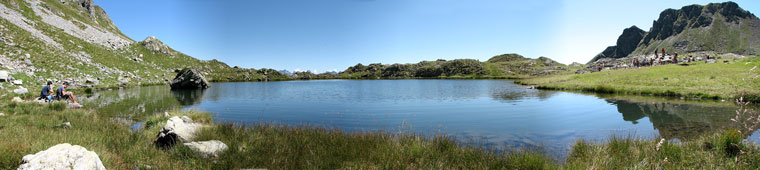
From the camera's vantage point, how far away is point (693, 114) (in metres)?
18.9

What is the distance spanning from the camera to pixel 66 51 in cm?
5647

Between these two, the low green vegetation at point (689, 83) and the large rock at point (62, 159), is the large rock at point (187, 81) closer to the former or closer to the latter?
the large rock at point (62, 159)

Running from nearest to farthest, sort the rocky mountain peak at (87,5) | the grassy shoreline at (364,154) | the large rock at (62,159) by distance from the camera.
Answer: the large rock at (62,159), the grassy shoreline at (364,154), the rocky mountain peak at (87,5)

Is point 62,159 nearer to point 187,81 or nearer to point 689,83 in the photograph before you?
point 689,83

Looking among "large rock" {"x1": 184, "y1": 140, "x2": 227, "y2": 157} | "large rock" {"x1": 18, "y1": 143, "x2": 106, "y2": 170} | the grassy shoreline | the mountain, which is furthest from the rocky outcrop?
"large rock" {"x1": 18, "y1": 143, "x2": 106, "y2": 170}

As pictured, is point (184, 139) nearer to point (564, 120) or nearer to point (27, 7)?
point (564, 120)

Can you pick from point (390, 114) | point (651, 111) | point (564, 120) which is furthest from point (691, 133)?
point (390, 114)

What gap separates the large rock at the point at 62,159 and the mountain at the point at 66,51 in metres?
45.1

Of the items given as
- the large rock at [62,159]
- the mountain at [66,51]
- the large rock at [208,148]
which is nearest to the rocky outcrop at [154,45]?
the mountain at [66,51]

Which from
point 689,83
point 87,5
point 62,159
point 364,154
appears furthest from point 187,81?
point 87,5

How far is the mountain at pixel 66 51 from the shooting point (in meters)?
41.8

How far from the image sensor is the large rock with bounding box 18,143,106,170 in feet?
16.9

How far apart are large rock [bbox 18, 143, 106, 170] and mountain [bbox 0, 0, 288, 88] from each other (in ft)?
148

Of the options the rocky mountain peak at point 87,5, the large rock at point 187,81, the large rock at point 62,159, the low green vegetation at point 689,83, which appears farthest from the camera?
the rocky mountain peak at point 87,5
